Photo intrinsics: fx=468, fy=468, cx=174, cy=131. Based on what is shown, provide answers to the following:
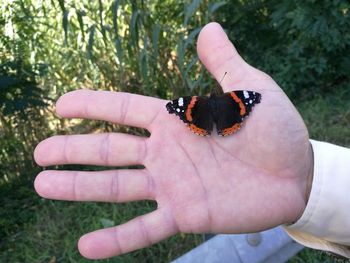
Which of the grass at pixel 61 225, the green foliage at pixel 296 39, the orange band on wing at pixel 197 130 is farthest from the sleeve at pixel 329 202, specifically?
the green foliage at pixel 296 39

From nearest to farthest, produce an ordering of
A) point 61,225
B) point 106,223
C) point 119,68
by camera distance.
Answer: point 106,223 < point 61,225 < point 119,68

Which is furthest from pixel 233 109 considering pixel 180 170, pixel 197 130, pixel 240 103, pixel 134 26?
pixel 134 26

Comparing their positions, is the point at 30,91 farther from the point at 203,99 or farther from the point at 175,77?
the point at 203,99

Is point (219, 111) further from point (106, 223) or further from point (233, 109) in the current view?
point (106, 223)

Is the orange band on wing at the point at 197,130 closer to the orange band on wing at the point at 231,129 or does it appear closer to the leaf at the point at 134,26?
the orange band on wing at the point at 231,129

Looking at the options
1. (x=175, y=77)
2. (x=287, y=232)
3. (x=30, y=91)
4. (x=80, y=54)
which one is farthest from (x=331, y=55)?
(x=287, y=232)

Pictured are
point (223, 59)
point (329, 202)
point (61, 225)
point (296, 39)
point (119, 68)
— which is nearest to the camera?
point (329, 202)
